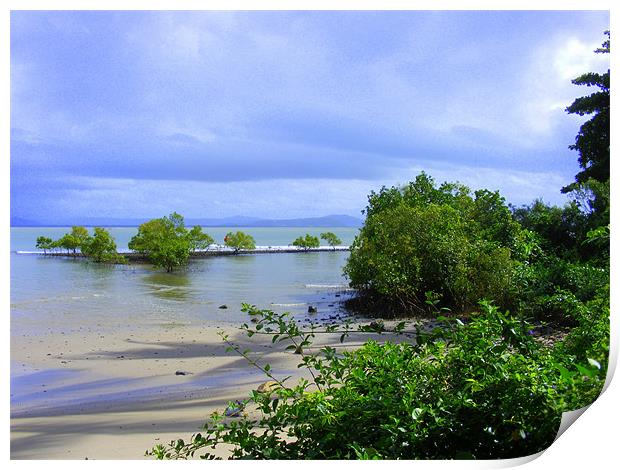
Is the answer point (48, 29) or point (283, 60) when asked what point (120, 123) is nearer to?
point (48, 29)

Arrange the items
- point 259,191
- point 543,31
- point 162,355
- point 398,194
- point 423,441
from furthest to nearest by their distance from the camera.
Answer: point 398,194 < point 162,355 < point 259,191 < point 543,31 < point 423,441

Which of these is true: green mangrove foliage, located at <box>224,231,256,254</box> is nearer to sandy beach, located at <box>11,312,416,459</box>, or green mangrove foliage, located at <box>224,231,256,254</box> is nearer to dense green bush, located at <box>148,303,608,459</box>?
sandy beach, located at <box>11,312,416,459</box>

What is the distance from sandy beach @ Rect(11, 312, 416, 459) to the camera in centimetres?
196

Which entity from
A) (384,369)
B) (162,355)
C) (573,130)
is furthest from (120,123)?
(573,130)

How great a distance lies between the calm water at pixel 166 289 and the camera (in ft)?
8.40

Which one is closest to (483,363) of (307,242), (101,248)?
(307,242)

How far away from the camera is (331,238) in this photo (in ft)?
9.50

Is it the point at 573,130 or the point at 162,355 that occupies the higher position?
the point at 573,130

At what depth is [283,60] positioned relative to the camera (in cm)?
219

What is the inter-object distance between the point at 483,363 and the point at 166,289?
1585mm

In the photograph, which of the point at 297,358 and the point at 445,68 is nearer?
the point at 445,68

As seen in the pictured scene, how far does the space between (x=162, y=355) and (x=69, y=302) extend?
26.0 inches

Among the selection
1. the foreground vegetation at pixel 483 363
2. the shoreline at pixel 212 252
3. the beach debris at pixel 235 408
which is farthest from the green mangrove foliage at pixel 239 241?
the beach debris at pixel 235 408

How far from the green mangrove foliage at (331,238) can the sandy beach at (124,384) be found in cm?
52
